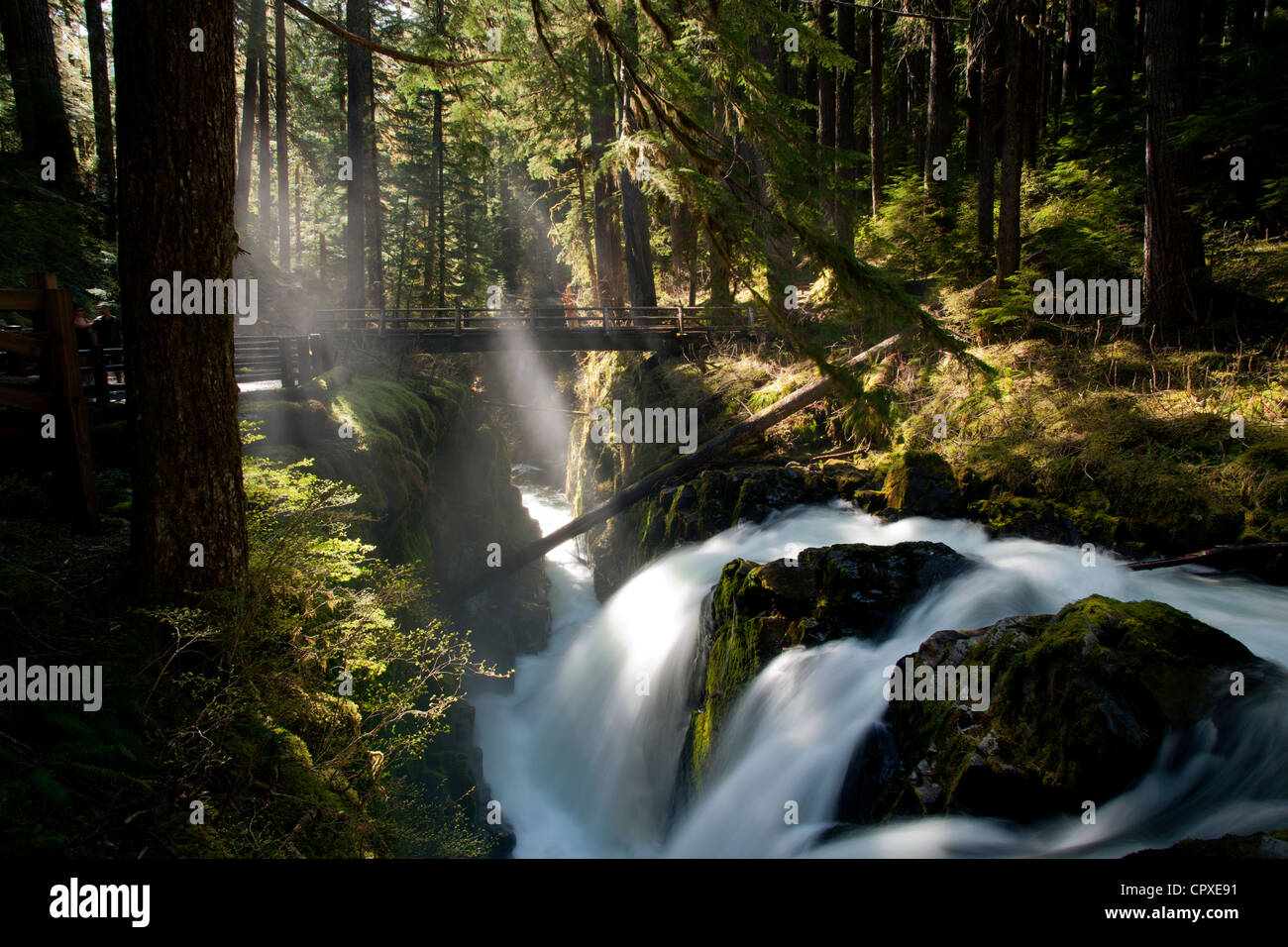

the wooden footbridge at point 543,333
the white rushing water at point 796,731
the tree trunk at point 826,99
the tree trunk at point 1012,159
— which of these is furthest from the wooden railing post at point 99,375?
the tree trunk at point 826,99

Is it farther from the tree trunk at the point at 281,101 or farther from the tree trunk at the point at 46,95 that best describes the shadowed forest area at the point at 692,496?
the tree trunk at the point at 281,101

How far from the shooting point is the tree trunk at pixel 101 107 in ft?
59.9

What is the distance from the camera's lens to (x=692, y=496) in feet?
39.6

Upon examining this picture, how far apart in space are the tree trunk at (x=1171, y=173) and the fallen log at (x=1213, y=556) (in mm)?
4576

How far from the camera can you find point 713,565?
398 inches

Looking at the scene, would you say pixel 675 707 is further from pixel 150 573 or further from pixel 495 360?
pixel 495 360

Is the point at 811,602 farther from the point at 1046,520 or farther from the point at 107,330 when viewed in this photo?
the point at 107,330

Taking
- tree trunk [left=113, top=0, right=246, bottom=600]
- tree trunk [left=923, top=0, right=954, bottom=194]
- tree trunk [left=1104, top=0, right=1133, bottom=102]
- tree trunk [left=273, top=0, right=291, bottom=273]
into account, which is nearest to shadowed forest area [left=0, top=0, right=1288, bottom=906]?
tree trunk [left=113, top=0, right=246, bottom=600]

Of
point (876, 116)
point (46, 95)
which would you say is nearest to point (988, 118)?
point (876, 116)

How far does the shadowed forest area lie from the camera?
177 inches

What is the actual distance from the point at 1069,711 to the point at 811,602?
2880 millimetres

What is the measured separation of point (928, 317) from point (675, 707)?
18.8ft

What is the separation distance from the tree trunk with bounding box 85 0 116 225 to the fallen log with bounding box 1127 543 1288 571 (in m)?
23.0
